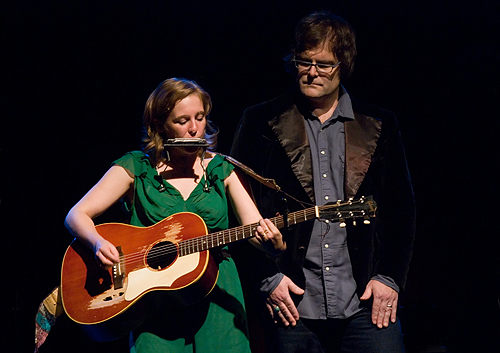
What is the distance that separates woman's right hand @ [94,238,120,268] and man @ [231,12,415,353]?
0.77 metres

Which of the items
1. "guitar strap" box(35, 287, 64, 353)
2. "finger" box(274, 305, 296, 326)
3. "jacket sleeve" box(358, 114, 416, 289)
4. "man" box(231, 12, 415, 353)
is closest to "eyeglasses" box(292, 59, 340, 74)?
"man" box(231, 12, 415, 353)

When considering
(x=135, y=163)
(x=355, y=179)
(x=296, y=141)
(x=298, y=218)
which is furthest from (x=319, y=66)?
(x=135, y=163)

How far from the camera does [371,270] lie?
2.77 metres

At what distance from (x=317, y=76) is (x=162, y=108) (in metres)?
0.89

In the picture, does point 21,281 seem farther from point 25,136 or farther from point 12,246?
point 25,136

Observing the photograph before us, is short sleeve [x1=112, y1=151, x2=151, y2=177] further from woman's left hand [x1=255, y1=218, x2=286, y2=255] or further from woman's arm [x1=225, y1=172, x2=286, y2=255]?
woman's left hand [x1=255, y1=218, x2=286, y2=255]

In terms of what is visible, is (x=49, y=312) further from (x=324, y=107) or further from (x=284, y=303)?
(x=324, y=107)

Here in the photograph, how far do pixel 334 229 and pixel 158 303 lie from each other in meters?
1.01

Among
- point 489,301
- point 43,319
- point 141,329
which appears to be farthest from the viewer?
point 489,301

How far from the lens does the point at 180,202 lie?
268 cm

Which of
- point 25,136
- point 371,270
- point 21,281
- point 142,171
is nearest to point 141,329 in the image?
point 142,171

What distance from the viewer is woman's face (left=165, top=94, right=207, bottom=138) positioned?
2709 mm

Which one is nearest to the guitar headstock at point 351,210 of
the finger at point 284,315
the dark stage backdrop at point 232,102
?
the finger at point 284,315

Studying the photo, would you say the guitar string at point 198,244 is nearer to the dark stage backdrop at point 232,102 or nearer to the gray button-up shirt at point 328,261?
the gray button-up shirt at point 328,261
